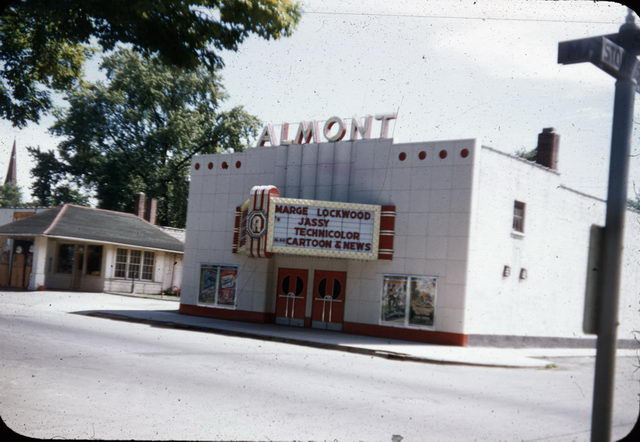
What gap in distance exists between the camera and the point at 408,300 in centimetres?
2084

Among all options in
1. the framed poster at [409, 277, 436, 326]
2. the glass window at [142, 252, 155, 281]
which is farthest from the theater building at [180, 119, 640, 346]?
the glass window at [142, 252, 155, 281]

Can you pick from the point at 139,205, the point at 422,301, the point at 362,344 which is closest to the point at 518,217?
the point at 422,301

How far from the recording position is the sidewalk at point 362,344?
1662 cm

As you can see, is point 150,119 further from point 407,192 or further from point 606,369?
point 407,192

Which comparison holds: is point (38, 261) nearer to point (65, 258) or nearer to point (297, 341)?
point (65, 258)

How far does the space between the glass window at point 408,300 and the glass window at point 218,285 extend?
6.59 m

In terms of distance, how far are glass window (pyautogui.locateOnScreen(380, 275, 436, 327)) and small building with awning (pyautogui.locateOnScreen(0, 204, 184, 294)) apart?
17.0 metres

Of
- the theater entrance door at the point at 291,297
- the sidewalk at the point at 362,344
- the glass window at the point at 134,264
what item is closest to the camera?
the sidewalk at the point at 362,344

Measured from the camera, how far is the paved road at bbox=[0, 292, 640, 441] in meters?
7.26

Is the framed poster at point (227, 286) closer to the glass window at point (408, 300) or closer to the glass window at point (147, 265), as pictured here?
the glass window at point (408, 300)

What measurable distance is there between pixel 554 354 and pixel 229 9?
17.1 metres

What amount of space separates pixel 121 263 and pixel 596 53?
109ft

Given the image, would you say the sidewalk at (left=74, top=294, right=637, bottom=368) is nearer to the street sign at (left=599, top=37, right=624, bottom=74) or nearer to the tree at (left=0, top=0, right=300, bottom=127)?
the tree at (left=0, top=0, right=300, bottom=127)

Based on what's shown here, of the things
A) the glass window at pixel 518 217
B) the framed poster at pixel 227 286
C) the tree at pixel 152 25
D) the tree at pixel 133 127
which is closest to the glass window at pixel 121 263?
Result: the framed poster at pixel 227 286
